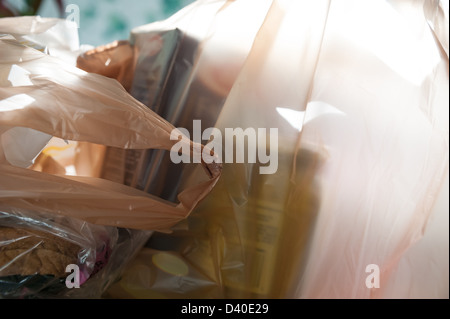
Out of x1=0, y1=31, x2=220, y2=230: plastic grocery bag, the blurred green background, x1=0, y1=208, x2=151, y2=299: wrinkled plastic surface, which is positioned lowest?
x1=0, y1=208, x2=151, y2=299: wrinkled plastic surface

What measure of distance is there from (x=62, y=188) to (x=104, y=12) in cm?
52

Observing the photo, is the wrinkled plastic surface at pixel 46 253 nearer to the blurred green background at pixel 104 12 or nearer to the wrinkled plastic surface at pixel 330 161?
the wrinkled plastic surface at pixel 330 161

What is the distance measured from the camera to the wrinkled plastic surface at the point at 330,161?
0.52 meters

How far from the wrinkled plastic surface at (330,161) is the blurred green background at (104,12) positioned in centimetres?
32

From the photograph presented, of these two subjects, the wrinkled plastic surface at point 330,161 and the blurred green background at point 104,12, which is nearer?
the wrinkled plastic surface at point 330,161

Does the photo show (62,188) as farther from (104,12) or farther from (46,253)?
(104,12)

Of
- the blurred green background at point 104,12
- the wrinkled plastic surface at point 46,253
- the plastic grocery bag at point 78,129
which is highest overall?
the blurred green background at point 104,12

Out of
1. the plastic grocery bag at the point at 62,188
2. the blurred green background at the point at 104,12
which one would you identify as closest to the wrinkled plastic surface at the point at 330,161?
the plastic grocery bag at the point at 62,188

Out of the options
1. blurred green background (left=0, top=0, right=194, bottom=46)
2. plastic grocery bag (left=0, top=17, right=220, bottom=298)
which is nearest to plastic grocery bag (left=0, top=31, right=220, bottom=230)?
plastic grocery bag (left=0, top=17, right=220, bottom=298)

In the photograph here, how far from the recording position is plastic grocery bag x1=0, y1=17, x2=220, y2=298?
16.7 inches

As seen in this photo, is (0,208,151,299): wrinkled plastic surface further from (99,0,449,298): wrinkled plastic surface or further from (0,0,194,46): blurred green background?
(0,0,194,46): blurred green background

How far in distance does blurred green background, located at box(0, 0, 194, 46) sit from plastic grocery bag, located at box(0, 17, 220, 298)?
0.32 metres

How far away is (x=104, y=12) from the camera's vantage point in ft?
2.84
